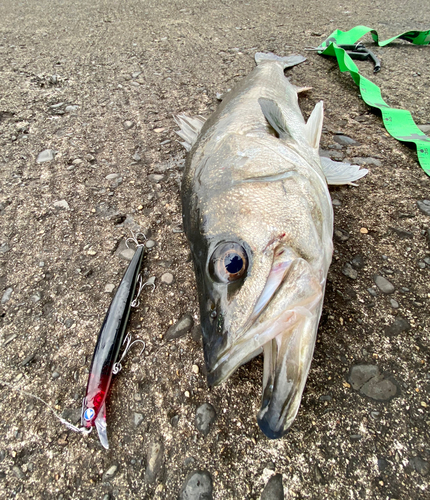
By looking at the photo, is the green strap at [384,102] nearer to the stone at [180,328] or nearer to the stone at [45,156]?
the stone at [180,328]

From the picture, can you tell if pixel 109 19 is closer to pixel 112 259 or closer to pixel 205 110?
pixel 205 110

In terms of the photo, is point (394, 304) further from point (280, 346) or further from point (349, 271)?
point (280, 346)

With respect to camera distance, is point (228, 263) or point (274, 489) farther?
point (228, 263)

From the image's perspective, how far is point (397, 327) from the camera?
5.65ft

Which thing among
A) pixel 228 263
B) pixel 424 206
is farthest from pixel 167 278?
pixel 424 206

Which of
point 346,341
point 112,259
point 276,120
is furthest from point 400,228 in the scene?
point 112,259

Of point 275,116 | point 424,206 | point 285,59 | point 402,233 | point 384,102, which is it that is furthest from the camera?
point 285,59

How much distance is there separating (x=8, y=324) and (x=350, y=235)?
7.60ft

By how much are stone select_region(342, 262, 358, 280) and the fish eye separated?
843 mm

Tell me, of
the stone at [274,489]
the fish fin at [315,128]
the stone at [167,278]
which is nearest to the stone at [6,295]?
the stone at [167,278]

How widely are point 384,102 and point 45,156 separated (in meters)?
3.58

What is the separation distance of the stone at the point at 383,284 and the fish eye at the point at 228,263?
0.97 metres

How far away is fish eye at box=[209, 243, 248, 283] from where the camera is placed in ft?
4.84

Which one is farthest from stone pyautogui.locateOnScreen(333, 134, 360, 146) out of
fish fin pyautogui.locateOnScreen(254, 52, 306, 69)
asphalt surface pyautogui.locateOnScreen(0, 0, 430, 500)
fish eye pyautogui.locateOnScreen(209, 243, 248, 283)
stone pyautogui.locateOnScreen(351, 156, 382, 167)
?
fish eye pyautogui.locateOnScreen(209, 243, 248, 283)
